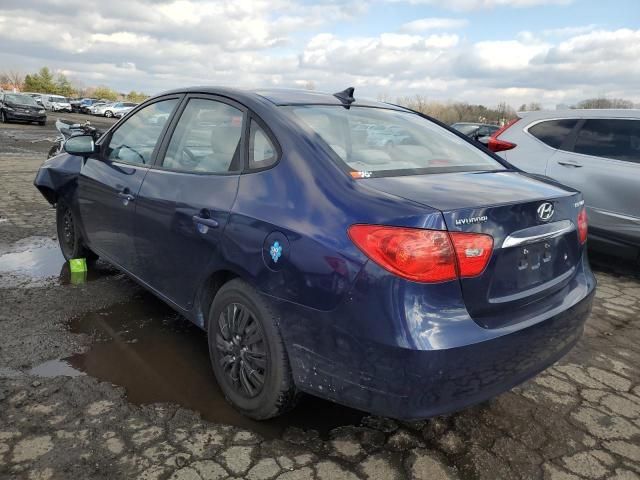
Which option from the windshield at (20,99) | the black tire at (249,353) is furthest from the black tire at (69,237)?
the windshield at (20,99)

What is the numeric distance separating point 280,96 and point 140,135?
1294 mm

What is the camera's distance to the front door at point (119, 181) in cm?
339

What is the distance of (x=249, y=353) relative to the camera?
97.3 inches

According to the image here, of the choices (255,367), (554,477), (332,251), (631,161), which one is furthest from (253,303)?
(631,161)

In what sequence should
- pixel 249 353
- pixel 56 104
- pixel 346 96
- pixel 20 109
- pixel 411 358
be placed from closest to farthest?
pixel 411 358 < pixel 249 353 < pixel 346 96 < pixel 20 109 < pixel 56 104

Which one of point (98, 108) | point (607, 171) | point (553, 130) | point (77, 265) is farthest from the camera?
point (98, 108)

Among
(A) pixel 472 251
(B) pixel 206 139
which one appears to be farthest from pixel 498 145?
(A) pixel 472 251

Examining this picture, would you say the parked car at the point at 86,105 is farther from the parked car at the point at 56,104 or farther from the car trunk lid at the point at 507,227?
the car trunk lid at the point at 507,227

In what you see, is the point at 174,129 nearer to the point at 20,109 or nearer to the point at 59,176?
the point at 59,176

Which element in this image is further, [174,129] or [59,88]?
[59,88]

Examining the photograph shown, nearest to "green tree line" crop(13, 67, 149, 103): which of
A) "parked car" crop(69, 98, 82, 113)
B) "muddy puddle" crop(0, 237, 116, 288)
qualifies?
"parked car" crop(69, 98, 82, 113)

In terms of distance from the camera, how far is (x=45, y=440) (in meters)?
2.34

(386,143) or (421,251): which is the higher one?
(386,143)

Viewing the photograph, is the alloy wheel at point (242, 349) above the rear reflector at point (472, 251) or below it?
below
